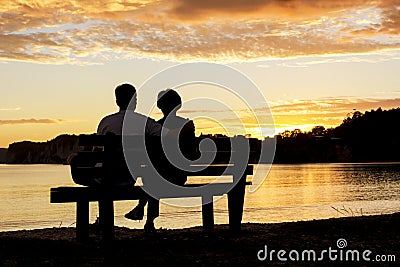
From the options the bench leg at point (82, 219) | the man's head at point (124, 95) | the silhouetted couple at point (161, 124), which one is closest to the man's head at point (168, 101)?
the silhouetted couple at point (161, 124)

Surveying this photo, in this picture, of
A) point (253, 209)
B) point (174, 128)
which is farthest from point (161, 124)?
point (253, 209)

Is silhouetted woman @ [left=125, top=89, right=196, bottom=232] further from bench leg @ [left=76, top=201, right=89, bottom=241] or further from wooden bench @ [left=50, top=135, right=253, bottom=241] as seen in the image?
bench leg @ [left=76, top=201, right=89, bottom=241]

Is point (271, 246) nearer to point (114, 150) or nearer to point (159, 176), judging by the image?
point (159, 176)

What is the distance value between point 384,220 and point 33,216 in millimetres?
41149

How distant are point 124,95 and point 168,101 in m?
0.61

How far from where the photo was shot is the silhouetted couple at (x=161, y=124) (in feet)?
26.1

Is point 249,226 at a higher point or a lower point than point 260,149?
lower

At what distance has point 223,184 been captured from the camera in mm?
8820

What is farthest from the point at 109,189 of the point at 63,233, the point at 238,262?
the point at 63,233

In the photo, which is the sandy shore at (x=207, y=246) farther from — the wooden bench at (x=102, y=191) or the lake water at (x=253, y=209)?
the lake water at (x=253, y=209)

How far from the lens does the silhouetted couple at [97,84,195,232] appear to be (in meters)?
7.96

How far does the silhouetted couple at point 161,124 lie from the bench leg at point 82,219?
2.54ft

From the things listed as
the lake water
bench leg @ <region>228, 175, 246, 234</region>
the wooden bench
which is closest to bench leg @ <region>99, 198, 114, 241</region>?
the wooden bench

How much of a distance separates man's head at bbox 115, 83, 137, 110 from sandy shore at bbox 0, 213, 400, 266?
185 centimetres
